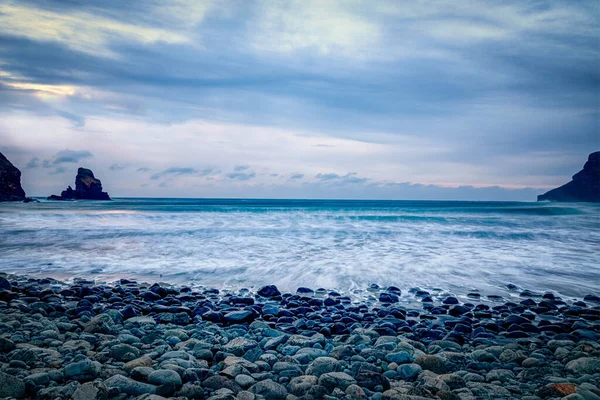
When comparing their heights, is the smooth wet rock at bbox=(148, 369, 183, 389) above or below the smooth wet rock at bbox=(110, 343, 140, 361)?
above

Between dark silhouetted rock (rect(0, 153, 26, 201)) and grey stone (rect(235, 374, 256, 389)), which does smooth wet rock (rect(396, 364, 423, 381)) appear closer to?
grey stone (rect(235, 374, 256, 389))

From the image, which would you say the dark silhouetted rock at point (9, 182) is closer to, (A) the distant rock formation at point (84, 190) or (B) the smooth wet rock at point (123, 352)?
(A) the distant rock formation at point (84, 190)

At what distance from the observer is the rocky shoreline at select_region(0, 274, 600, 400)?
3035mm

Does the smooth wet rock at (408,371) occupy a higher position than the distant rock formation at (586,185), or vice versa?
the distant rock formation at (586,185)

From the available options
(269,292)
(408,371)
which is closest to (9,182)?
(269,292)

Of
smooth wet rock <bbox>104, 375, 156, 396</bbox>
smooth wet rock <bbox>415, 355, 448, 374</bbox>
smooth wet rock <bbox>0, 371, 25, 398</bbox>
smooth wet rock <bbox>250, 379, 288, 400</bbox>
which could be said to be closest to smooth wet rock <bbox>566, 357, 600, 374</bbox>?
smooth wet rock <bbox>415, 355, 448, 374</bbox>

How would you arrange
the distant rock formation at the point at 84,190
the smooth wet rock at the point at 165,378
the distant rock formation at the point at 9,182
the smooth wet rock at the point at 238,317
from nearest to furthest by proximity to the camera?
1. the smooth wet rock at the point at 165,378
2. the smooth wet rock at the point at 238,317
3. the distant rock formation at the point at 9,182
4. the distant rock formation at the point at 84,190

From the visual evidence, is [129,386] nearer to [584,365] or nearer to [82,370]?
[82,370]

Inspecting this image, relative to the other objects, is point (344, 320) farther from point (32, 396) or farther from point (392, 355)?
point (32, 396)

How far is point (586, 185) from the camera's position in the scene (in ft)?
293

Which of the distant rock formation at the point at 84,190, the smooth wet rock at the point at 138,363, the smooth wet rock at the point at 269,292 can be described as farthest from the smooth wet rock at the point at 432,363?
the distant rock formation at the point at 84,190

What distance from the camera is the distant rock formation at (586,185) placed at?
86.7 m

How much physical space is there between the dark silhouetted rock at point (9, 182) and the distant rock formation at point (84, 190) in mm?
10852

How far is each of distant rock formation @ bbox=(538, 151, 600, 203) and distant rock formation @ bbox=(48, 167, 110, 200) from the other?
369 feet
